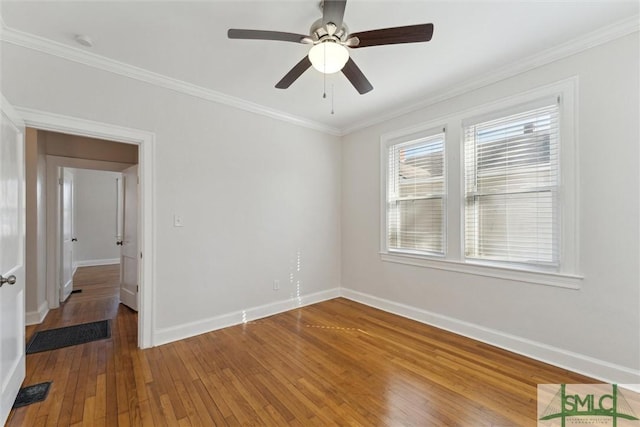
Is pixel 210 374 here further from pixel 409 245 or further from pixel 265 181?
pixel 409 245

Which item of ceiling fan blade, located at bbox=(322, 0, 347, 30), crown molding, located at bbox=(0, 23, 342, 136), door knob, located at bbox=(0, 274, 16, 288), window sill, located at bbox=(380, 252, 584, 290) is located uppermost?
crown molding, located at bbox=(0, 23, 342, 136)

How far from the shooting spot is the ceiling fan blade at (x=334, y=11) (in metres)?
1.64

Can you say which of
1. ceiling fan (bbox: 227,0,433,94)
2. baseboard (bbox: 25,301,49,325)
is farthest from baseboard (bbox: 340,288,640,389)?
baseboard (bbox: 25,301,49,325)

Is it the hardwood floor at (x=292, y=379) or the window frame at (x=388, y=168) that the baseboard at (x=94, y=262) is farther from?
the window frame at (x=388, y=168)

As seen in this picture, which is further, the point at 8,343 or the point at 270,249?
the point at 270,249

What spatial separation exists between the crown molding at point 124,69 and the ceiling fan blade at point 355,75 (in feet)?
5.72

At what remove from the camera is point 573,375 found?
2312 mm

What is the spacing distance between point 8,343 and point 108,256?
22.8 ft

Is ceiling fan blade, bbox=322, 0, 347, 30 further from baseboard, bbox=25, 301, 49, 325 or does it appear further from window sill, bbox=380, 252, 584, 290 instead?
baseboard, bbox=25, 301, 49, 325

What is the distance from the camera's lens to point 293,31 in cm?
223

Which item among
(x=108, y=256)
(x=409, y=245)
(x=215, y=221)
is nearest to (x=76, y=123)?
(x=215, y=221)

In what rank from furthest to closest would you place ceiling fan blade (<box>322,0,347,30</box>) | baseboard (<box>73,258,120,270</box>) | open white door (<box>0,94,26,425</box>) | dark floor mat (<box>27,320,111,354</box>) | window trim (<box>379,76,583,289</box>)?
baseboard (<box>73,258,120,270</box>), dark floor mat (<box>27,320,111,354</box>), window trim (<box>379,76,583,289</box>), open white door (<box>0,94,26,425</box>), ceiling fan blade (<box>322,0,347,30</box>)

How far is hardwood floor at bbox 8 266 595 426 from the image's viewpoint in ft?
6.06

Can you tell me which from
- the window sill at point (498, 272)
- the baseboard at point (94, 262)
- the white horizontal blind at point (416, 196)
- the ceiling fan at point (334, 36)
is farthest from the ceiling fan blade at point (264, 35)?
the baseboard at point (94, 262)
